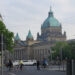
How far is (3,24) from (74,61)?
88.0m

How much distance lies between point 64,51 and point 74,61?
13172 centimetres

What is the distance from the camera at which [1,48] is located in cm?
1806

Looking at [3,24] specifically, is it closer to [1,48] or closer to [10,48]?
[10,48]

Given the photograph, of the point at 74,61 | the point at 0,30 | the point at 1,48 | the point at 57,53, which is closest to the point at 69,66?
the point at 74,61

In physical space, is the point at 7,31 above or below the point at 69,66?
above

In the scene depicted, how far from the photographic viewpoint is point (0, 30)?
97.1 metres

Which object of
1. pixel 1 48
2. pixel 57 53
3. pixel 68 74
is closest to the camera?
pixel 68 74

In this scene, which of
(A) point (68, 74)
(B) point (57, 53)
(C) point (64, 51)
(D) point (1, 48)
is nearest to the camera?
(A) point (68, 74)

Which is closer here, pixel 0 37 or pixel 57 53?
pixel 0 37

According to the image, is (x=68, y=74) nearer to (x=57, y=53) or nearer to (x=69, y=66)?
(x=69, y=66)

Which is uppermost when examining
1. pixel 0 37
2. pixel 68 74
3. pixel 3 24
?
pixel 3 24

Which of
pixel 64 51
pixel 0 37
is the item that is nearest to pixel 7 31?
pixel 64 51

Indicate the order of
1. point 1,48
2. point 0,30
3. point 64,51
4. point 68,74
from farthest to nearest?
point 64,51 → point 0,30 → point 1,48 → point 68,74

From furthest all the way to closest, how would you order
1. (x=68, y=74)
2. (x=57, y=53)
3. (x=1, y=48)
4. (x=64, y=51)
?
(x=57, y=53) → (x=64, y=51) → (x=1, y=48) → (x=68, y=74)
